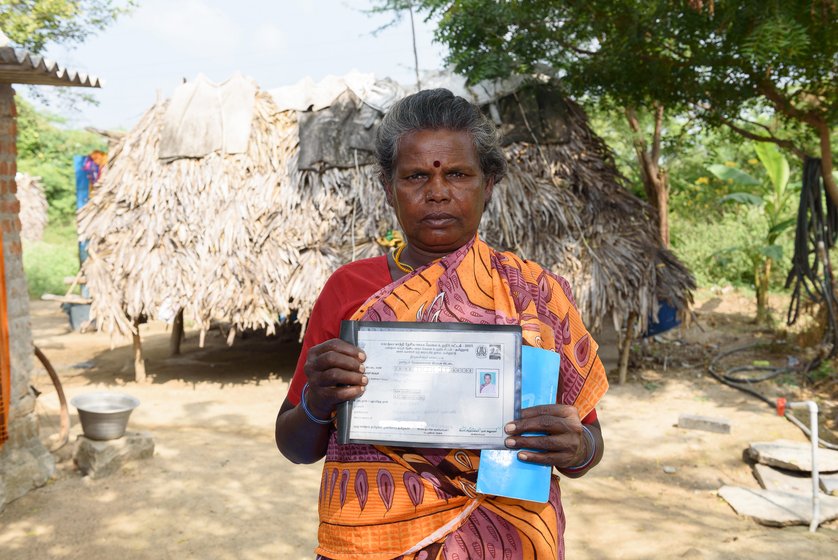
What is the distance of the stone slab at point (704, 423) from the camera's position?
6.59 metres

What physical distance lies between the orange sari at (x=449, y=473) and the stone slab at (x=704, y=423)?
5.76 m

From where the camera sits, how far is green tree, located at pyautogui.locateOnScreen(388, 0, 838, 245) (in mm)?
6370

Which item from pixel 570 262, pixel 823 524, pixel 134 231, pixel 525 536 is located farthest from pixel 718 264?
pixel 525 536

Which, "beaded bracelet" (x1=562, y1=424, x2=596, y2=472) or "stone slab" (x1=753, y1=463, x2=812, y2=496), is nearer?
"beaded bracelet" (x1=562, y1=424, x2=596, y2=472)

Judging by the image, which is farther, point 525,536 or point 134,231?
point 134,231

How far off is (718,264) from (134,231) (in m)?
10.6

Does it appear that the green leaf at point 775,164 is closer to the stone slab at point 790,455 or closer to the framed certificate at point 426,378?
the stone slab at point 790,455

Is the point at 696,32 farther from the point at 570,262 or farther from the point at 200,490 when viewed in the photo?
the point at 200,490

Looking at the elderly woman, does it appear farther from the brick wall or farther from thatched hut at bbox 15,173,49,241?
thatched hut at bbox 15,173,49,241

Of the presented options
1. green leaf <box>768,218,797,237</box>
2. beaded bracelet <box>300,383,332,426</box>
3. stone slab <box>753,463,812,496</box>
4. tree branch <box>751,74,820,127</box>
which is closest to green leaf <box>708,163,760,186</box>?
green leaf <box>768,218,797,237</box>

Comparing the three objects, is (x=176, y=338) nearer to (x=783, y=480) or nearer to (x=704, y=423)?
(x=704, y=423)

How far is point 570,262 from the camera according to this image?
26.2 feet

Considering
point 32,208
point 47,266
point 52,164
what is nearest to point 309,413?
point 47,266

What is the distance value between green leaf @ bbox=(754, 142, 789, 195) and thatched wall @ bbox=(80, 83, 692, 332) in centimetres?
329
